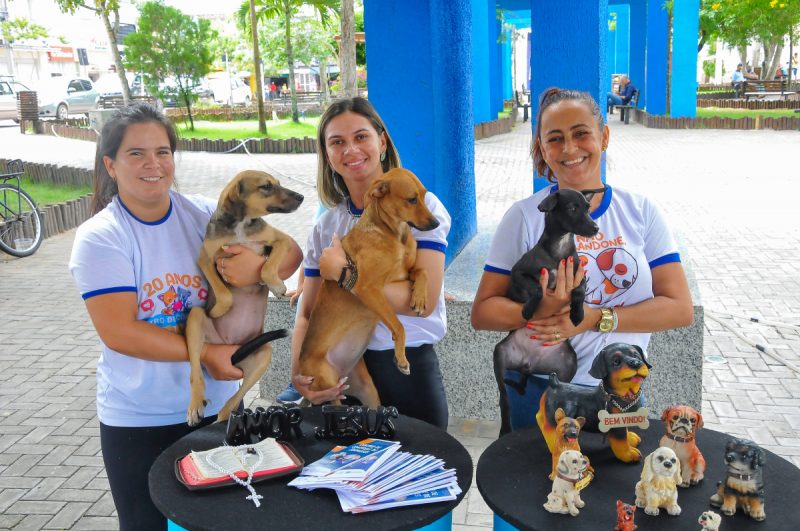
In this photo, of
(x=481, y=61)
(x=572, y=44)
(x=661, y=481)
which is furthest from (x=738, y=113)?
(x=661, y=481)

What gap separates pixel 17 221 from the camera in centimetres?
1059

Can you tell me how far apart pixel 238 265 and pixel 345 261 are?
0.43m

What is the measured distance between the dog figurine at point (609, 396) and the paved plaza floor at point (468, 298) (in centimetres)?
187

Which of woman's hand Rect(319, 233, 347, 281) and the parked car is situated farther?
the parked car

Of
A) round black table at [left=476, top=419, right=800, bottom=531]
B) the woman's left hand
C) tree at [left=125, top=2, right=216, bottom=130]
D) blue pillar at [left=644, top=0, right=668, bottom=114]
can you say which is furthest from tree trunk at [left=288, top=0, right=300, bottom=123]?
round black table at [left=476, top=419, right=800, bottom=531]

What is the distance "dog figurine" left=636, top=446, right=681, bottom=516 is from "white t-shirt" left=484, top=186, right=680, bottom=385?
2.04 feet

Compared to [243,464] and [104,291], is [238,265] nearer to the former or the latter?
[104,291]

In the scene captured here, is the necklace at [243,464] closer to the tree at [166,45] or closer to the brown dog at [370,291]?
the brown dog at [370,291]

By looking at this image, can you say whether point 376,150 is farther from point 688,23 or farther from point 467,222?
point 688,23

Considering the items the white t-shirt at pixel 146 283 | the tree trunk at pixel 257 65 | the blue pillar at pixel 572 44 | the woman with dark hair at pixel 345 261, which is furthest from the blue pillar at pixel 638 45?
the white t-shirt at pixel 146 283

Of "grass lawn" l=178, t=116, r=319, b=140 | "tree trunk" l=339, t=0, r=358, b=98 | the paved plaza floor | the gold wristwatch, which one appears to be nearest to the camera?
the gold wristwatch

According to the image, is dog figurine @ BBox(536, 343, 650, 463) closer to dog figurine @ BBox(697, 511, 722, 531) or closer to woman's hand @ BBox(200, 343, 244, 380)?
dog figurine @ BBox(697, 511, 722, 531)

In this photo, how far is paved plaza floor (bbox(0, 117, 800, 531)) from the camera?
4617 millimetres

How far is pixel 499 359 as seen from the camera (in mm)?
2754
